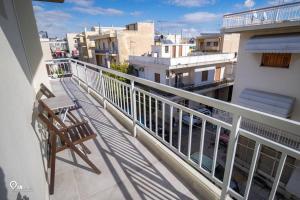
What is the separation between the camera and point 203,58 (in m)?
13.4

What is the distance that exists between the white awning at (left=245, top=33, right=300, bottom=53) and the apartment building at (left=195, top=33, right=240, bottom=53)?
12.1 meters

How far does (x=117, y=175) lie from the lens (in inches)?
72.9

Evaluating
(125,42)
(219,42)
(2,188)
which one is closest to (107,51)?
(125,42)

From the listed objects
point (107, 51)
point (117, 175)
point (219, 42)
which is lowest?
point (117, 175)

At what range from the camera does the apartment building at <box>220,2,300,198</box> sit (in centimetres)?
550

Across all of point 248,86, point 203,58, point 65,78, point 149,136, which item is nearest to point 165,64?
point 203,58

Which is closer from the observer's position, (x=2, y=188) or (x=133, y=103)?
(x=2, y=188)

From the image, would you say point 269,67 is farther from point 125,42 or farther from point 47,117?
point 125,42

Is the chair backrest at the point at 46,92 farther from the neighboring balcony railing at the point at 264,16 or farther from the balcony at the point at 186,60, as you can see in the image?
the balcony at the point at 186,60

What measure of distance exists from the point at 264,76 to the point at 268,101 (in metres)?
0.98

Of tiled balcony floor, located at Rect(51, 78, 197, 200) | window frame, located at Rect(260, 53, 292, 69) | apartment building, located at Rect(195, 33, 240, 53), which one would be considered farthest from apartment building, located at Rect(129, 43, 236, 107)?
tiled balcony floor, located at Rect(51, 78, 197, 200)

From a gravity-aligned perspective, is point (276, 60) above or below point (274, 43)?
below

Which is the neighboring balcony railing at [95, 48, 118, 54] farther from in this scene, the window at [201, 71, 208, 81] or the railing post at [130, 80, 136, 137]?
the railing post at [130, 80, 136, 137]

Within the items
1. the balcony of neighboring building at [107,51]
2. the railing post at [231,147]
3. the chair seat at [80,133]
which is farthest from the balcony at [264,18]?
the balcony of neighboring building at [107,51]
